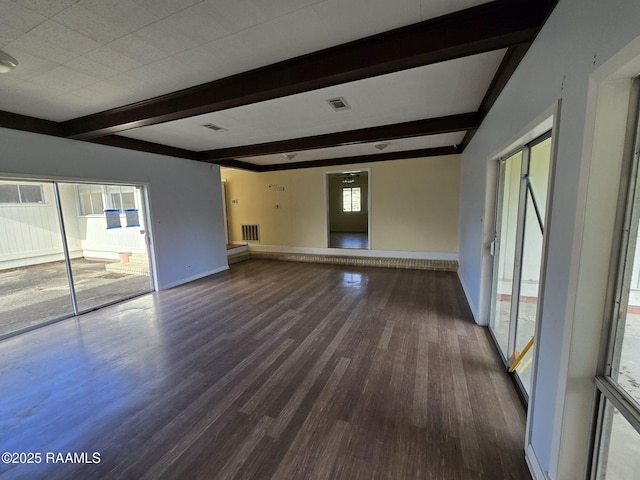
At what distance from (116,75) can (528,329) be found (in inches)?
174

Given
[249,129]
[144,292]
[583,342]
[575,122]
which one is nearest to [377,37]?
[575,122]

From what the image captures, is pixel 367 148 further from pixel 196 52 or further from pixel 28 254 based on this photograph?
pixel 28 254

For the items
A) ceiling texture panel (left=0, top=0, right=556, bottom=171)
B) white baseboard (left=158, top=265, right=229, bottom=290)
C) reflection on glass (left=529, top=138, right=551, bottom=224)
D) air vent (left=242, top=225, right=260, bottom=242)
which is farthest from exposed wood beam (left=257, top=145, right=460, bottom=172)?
reflection on glass (left=529, top=138, right=551, bottom=224)

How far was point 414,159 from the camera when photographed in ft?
20.4

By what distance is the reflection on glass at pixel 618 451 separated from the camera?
3.68 feet

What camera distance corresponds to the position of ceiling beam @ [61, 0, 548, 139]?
1.53 m

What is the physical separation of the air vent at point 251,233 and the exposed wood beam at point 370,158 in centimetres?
179

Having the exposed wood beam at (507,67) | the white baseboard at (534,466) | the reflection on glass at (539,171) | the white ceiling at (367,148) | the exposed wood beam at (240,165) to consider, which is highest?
the white ceiling at (367,148)

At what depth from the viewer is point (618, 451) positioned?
1164 millimetres

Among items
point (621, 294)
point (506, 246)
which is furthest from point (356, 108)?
point (621, 294)

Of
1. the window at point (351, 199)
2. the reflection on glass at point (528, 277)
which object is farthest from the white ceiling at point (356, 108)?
the window at point (351, 199)

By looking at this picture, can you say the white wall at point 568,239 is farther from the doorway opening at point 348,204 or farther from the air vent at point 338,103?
the doorway opening at point 348,204

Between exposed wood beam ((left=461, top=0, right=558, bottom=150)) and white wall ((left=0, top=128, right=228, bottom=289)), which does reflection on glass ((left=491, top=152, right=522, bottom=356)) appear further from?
white wall ((left=0, top=128, right=228, bottom=289))

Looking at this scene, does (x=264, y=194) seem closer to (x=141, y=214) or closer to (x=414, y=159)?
(x=141, y=214)
